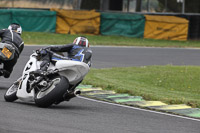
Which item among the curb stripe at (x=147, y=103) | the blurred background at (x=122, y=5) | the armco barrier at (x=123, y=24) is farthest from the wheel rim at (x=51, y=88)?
the blurred background at (x=122, y=5)

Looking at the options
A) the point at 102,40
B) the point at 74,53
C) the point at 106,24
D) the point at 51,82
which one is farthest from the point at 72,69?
the point at 106,24

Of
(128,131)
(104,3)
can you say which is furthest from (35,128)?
(104,3)

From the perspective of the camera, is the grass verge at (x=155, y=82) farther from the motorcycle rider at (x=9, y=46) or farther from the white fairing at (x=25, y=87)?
the white fairing at (x=25, y=87)

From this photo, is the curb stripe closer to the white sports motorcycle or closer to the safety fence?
the white sports motorcycle

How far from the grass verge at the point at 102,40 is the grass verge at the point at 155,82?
31.9ft

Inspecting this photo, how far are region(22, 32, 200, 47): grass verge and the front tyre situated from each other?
16841 mm

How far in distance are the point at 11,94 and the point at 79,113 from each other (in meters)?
1.58

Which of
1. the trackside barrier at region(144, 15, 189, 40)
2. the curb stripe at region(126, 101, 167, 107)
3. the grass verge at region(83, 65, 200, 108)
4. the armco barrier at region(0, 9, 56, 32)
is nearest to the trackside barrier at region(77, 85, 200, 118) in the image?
the curb stripe at region(126, 101, 167, 107)

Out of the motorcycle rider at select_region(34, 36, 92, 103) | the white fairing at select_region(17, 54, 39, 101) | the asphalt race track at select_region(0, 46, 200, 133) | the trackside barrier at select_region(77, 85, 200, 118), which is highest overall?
the motorcycle rider at select_region(34, 36, 92, 103)

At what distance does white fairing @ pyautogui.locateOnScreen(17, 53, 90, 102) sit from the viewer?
9.59 meters

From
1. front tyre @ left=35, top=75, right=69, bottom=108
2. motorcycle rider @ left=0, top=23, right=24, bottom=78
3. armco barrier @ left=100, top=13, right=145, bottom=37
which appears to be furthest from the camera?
armco barrier @ left=100, top=13, right=145, bottom=37

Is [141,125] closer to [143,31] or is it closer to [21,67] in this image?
[21,67]

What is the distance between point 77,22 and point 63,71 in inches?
900

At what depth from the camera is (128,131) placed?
317 inches
